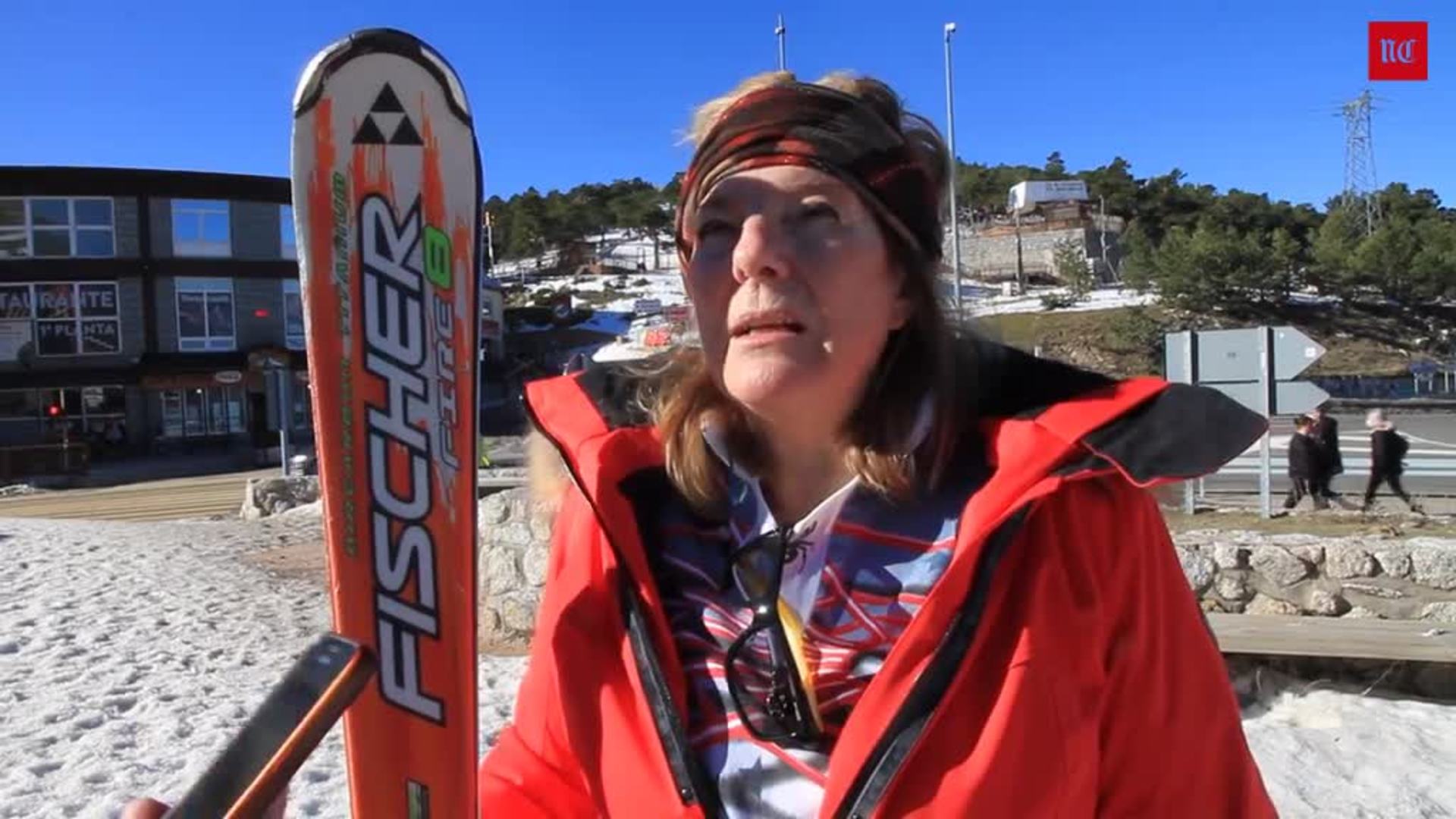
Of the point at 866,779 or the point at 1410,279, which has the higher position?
the point at 1410,279

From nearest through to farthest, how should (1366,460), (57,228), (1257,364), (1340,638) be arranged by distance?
(1340,638), (1257,364), (1366,460), (57,228)

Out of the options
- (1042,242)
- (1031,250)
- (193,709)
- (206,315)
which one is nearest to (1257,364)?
(193,709)

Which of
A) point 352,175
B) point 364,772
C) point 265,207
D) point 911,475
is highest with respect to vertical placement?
point 265,207

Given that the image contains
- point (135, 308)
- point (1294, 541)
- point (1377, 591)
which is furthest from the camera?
point (135, 308)

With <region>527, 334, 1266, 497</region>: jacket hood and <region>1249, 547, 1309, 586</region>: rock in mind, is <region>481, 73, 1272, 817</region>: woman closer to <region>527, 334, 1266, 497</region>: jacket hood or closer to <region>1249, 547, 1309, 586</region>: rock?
<region>527, 334, 1266, 497</region>: jacket hood

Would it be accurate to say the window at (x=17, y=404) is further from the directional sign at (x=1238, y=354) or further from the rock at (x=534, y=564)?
the directional sign at (x=1238, y=354)

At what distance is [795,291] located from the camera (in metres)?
1.31

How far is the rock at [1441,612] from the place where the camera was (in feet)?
17.4

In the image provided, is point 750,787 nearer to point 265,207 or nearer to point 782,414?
→ point 782,414

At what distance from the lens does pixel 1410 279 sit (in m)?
53.1

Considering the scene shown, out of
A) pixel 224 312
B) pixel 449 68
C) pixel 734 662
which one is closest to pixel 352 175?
pixel 449 68

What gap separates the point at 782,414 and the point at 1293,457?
44.4 ft

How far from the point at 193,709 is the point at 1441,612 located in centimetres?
662

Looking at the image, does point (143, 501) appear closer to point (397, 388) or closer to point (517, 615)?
point (517, 615)
